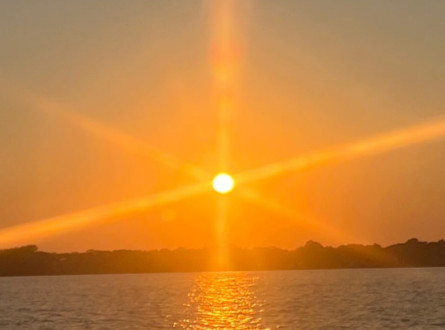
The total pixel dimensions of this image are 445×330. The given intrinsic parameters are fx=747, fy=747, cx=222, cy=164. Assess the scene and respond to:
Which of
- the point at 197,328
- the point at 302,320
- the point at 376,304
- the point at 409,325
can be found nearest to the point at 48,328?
the point at 197,328

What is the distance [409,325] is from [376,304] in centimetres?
3666

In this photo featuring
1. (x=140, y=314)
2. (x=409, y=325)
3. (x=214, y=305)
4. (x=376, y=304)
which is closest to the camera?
(x=409, y=325)

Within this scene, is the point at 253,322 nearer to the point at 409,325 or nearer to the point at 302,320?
the point at 302,320

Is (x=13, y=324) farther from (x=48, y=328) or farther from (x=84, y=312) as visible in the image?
(x=84, y=312)

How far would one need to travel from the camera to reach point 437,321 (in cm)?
8494

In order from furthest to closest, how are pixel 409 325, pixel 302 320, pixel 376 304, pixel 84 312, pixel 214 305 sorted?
1. pixel 214 305
2. pixel 376 304
3. pixel 84 312
4. pixel 302 320
5. pixel 409 325

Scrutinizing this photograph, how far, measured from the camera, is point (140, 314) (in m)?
103

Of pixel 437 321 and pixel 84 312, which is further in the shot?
pixel 84 312

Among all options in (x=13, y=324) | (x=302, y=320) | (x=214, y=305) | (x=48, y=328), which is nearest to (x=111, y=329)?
(x=48, y=328)

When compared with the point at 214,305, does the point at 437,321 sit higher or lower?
lower

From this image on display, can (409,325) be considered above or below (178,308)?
below

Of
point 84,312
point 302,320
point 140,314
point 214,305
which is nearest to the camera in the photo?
point 302,320

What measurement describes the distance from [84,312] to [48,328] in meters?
25.6

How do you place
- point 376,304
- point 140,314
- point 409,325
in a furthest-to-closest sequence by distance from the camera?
point 376,304 < point 140,314 < point 409,325
